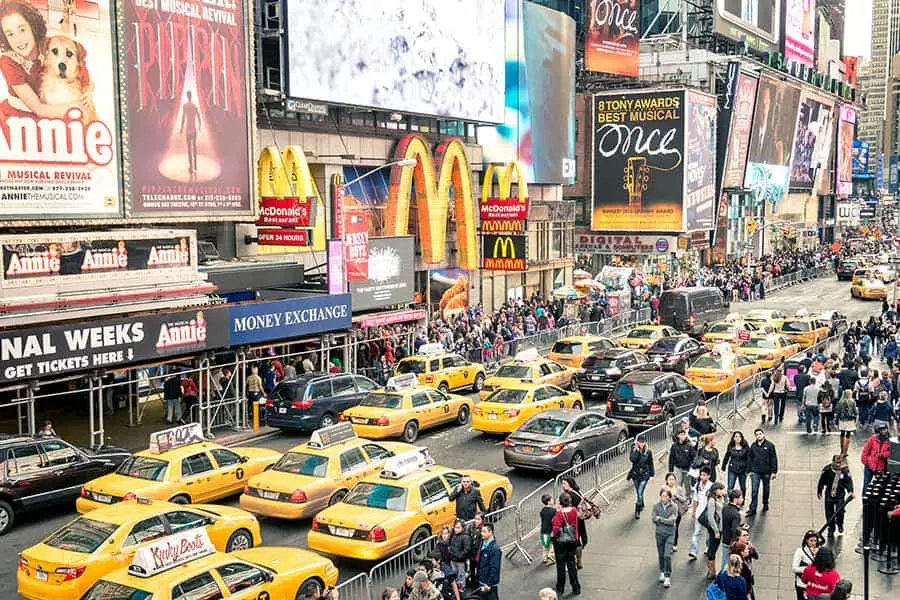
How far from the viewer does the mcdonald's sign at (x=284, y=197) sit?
3259cm

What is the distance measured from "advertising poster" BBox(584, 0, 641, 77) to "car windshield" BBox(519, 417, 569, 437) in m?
50.2

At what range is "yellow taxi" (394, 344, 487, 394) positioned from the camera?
2962 centimetres

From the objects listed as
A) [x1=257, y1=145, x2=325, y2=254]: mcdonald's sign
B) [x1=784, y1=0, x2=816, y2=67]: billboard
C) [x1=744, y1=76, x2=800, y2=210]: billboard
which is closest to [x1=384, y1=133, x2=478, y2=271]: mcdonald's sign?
[x1=257, y1=145, x2=325, y2=254]: mcdonald's sign

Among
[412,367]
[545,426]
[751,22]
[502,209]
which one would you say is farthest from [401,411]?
[751,22]

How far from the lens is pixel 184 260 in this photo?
27016 millimetres

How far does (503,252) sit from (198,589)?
3377cm

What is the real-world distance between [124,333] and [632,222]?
51.1 meters

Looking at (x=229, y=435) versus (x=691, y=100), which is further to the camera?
(x=691, y=100)

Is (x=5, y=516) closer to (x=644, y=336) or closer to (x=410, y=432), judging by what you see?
(x=410, y=432)

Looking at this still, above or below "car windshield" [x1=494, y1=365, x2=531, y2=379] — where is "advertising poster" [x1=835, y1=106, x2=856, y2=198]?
above

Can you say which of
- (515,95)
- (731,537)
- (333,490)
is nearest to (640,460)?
(731,537)

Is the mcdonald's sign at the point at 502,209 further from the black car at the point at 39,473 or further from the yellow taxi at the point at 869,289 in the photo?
the black car at the point at 39,473

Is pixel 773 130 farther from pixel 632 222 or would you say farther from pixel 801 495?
pixel 801 495

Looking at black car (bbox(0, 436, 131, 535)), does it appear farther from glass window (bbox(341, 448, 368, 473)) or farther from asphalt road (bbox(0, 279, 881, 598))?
glass window (bbox(341, 448, 368, 473))
